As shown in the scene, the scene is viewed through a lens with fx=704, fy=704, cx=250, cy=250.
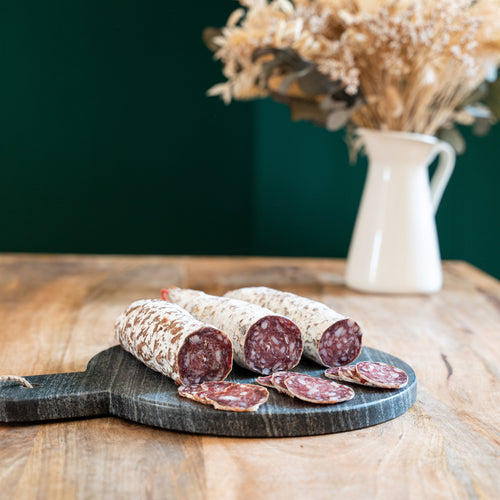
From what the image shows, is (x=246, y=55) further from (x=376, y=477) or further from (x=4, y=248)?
(x=4, y=248)

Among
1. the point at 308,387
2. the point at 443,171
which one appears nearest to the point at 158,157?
the point at 443,171

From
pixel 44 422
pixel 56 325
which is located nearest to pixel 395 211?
pixel 56 325

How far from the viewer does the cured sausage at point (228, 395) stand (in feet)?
2.35

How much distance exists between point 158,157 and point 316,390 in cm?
223

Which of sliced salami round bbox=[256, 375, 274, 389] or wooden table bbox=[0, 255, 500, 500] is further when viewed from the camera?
sliced salami round bbox=[256, 375, 274, 389]

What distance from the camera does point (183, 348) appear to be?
77cm

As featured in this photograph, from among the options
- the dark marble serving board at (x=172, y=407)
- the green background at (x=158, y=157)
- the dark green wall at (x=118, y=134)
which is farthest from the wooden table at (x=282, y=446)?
the dark green wall at (x=118, y=134)

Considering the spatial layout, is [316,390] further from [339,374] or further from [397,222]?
[397,222]

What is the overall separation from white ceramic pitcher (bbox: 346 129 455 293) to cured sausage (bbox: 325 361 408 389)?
75 centimetres

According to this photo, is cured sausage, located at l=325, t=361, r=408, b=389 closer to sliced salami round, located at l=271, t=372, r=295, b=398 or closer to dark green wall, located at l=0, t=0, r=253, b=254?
sliced salami round, located at l=271, t=372, r=295, b=398

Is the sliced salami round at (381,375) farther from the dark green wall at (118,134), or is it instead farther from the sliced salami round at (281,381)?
the dark green wall at (118,134)

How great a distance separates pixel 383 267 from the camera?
5.18 feet

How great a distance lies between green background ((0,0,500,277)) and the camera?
274 cm

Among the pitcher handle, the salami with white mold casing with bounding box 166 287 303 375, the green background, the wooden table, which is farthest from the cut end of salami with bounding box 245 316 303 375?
the green background
